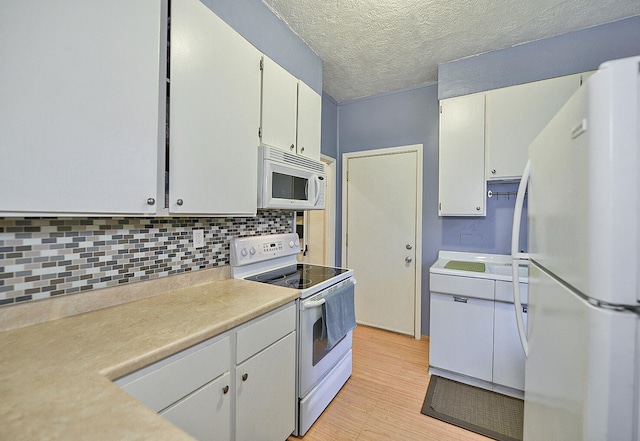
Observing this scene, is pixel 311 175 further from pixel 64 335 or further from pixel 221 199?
pixel 64 335

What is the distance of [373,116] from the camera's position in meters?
3.27

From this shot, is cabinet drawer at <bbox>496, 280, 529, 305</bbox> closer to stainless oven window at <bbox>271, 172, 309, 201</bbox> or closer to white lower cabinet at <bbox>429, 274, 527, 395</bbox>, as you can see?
white lower cabinet at <bbox>429, 274, 527, 395</bbox>

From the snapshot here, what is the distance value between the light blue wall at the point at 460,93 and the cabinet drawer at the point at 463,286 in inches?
25.3

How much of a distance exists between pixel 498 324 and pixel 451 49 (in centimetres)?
231

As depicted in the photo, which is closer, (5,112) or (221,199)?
(5,112)

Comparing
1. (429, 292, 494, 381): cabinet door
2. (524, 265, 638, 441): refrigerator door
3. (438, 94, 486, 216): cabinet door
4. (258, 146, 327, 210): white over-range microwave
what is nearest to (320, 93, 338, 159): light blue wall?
(258, 146, 327, 210): white over-range microwave

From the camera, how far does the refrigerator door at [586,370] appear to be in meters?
0.57

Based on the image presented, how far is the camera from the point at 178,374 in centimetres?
91

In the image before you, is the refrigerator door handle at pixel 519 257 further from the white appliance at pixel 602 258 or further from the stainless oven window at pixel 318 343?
the stainless oven window at pixel 318 343

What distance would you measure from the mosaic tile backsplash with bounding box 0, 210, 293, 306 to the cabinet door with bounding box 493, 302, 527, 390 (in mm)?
2084

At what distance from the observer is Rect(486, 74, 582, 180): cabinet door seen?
2047 millimetres

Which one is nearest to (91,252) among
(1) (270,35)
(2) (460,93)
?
(1) (270,35)

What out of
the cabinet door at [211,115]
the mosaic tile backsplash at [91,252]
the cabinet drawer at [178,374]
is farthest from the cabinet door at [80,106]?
the cabinet drawer at [178,374]

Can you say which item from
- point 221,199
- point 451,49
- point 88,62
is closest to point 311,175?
point 221,199
